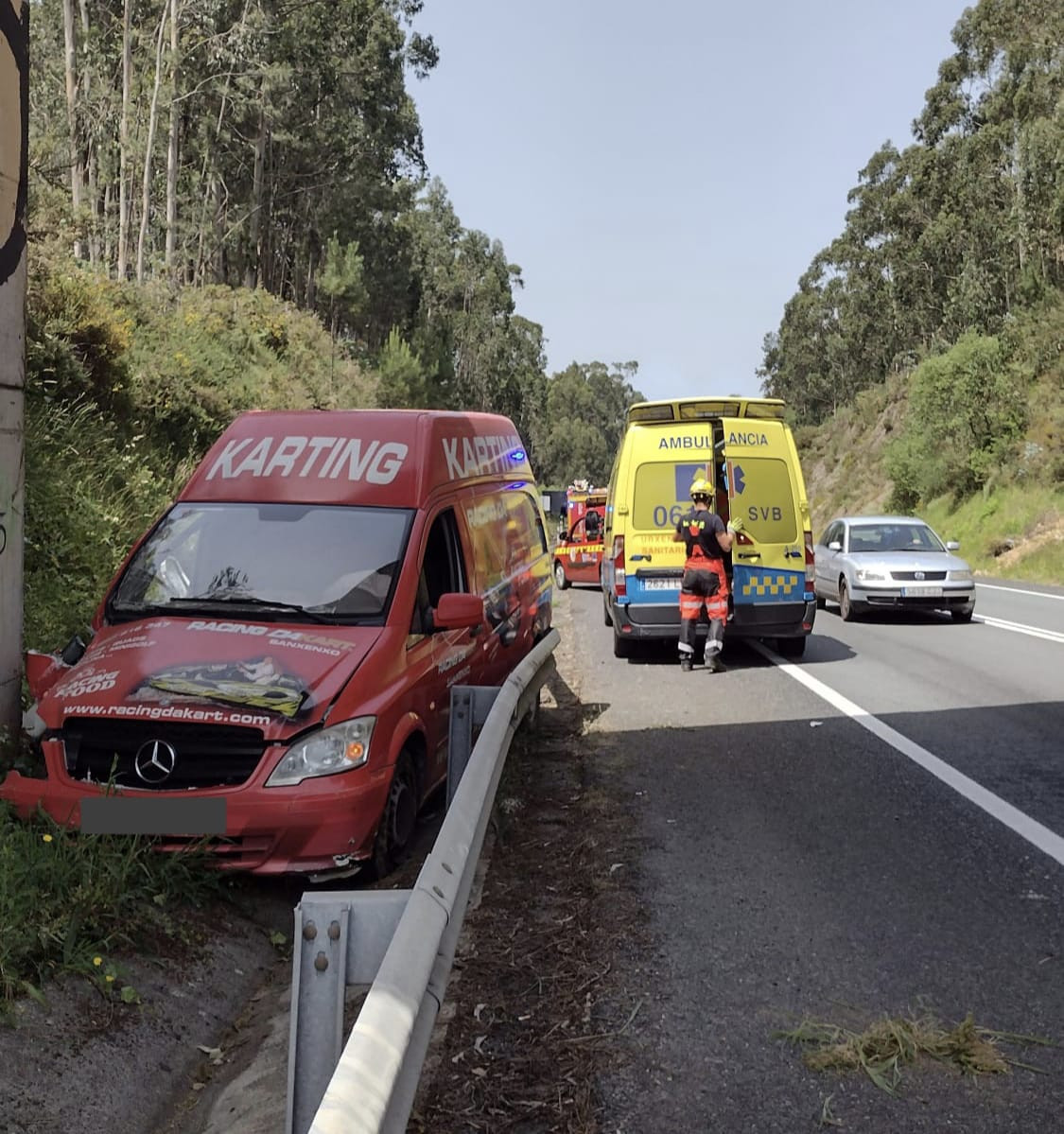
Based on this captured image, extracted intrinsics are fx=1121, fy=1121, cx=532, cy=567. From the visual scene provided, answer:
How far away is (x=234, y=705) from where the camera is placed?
15.1 ft

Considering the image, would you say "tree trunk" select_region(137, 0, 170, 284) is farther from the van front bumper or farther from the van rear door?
the van front bumper

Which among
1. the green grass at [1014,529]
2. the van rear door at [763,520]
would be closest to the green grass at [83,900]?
the van rear door at [763,520]

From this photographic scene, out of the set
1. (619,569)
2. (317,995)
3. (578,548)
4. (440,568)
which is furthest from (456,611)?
(578,548)

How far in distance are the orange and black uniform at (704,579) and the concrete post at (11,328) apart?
6.50m

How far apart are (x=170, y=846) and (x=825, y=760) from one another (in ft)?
14.1

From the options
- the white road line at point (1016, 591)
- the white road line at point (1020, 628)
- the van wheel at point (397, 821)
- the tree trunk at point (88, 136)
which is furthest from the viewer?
the tree trunk at point (88, 136)

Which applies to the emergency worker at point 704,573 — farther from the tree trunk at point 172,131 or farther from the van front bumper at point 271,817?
the tree trunk at point 172,131

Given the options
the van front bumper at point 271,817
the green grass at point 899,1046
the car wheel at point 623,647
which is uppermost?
the van front bumper at point 271,817

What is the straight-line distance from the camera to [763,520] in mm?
11562

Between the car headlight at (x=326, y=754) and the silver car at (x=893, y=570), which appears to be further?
the silver car at (x=893, y=570)

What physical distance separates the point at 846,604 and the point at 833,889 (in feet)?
38.6

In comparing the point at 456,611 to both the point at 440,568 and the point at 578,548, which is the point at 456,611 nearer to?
the point at 440,568

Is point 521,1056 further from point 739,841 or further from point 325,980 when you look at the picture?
point 739,841

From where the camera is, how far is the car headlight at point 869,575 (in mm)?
15281
